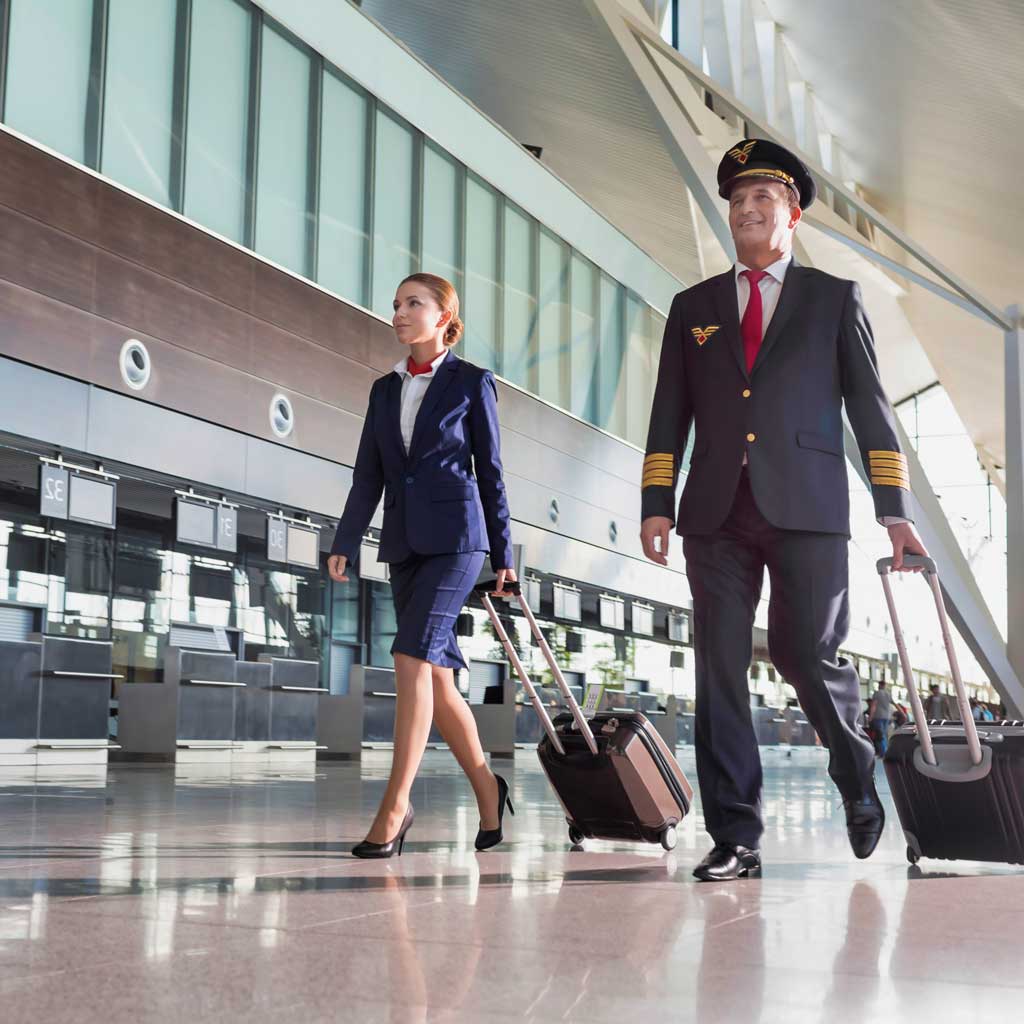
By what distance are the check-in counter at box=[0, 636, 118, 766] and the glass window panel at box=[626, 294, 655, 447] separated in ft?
48.1

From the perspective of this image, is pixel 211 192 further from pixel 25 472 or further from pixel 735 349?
pixel 735 349

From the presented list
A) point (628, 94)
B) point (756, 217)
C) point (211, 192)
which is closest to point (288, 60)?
point (211, 192)

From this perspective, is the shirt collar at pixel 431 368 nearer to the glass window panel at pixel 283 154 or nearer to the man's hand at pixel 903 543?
the man's hand at pixel 903 543

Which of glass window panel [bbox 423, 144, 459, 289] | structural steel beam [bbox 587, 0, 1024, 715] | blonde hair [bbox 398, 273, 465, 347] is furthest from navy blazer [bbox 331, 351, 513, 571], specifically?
glass window panel [bbox 423, 144, 459, 289]

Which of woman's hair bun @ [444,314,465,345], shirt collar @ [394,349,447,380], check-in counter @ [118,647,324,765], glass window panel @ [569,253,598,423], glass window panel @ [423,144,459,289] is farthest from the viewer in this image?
glass window panel @ [569,253,598,423]

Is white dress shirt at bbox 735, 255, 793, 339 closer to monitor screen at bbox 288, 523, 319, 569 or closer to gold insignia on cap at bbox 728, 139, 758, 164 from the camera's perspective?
gold insignia on cap at bbox 728, 139, 758, 164

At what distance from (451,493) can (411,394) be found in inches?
17.5

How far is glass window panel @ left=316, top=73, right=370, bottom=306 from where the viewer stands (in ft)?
53.7

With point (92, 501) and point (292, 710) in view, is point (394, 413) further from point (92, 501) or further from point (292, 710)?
point (292, 710)

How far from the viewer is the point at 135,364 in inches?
536

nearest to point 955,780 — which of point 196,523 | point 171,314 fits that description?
point 171,314

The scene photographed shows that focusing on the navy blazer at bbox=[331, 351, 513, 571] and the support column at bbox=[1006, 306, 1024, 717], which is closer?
the navy blazer at bbox=[331, 351, 513, 571]

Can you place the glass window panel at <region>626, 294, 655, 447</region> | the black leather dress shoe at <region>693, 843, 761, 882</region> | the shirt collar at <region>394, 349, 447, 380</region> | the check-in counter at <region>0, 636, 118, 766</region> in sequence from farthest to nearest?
the glass window panel at <region>626, 294, 655, 447</region> → the check-in counter at <region>0, 636, 118, 766</region> → the shirt collar at <region>394, 349, 447, 380</region> → the black leather dress shoe at <region>693, 843, 761, 882</region>

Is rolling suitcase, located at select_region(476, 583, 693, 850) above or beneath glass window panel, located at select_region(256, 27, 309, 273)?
beneath
